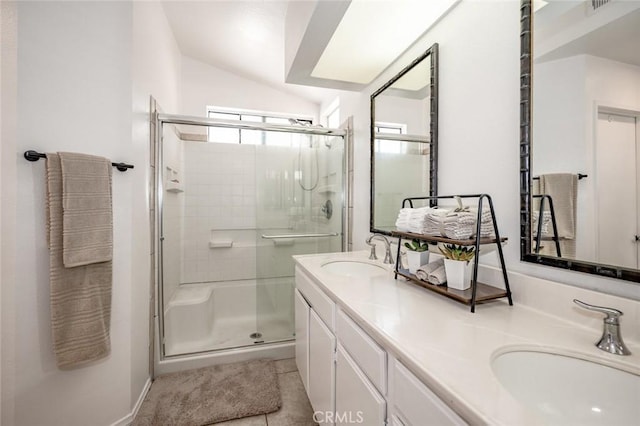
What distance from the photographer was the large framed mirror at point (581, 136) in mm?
681

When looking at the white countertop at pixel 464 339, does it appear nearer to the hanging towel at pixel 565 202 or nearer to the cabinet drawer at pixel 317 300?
the cabinet drawer at pixel 317 300

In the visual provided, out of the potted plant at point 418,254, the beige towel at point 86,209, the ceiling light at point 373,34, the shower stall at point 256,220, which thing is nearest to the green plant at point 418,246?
the potted plant at point 418,254

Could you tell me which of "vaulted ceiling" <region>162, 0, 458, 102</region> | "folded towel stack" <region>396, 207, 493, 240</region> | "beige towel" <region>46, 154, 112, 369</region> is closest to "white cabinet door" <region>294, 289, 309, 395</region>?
"folded towel stack" <region>396, 207, 493, 240</region>

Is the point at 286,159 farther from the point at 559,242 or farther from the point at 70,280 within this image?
the point at 559,242

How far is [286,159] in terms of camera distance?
221 cm

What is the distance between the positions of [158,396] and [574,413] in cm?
206

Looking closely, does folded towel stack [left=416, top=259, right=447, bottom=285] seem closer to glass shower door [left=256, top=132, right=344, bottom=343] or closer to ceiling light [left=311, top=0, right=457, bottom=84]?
ceiling light [left=311, top=0, right=457, bottom=84]

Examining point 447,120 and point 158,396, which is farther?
point 158,396

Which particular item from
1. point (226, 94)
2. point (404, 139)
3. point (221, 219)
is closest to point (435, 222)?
point (404, 139)

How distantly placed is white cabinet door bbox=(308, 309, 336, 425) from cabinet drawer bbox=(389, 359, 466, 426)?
450mm

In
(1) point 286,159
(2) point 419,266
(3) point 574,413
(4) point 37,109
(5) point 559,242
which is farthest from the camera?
(1) point 286,159

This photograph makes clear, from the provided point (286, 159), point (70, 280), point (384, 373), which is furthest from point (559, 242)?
point (70, 280)

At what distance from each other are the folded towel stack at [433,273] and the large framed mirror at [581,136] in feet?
0.87

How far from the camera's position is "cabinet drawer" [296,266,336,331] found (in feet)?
3.69
